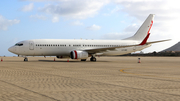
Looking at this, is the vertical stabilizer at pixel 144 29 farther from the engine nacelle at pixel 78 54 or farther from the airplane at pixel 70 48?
the engine nacelle at pixel 78 54

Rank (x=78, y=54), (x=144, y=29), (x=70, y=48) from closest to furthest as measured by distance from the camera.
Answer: (x=78, y=54)
(x=70, y=48)
(x=144, y=29)

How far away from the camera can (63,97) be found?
657 centimetres

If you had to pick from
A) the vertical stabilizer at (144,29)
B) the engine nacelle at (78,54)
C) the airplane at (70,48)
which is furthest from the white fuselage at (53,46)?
the vertical stabilizer at (144,29)

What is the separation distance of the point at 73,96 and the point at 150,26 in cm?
3737

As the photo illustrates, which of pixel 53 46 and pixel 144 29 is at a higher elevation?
pixel 144 29

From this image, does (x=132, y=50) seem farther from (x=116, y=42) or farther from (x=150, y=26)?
(x=150, y=26)

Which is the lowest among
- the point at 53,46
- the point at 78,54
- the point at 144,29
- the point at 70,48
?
the point at 78,54

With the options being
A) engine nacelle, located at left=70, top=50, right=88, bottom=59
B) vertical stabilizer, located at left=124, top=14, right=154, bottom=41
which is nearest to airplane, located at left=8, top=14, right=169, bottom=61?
engine nacelle, located at left=70, top=50, right=88, bottom=59

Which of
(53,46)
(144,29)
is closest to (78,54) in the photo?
(53,46)

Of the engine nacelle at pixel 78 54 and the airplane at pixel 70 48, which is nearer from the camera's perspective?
the engine nacelle at pixel 78 54

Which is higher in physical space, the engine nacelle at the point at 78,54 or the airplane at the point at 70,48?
the airplane at the point at 70,48

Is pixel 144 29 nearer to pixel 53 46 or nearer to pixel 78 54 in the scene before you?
pixel 78 54

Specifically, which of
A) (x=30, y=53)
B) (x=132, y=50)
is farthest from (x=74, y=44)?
(x=132, y=50)

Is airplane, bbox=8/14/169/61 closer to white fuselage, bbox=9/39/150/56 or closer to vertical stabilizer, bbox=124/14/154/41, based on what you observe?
white fuselage, bbox=9/39/150/56
